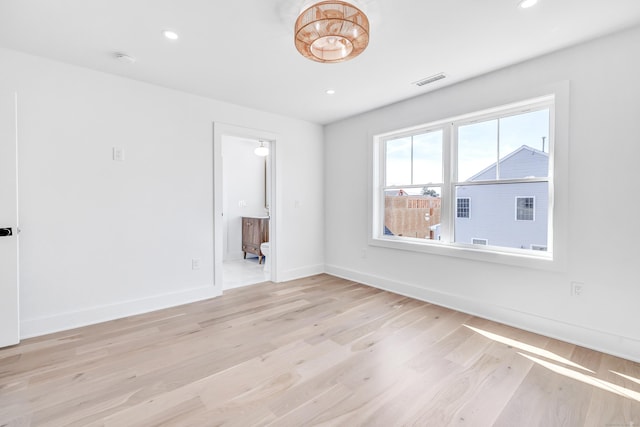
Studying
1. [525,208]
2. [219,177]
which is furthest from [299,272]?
[525,208]

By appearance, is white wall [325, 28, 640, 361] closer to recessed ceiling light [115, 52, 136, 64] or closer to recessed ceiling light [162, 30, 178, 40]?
recessed ceiling light [162, 30, 178, 40]

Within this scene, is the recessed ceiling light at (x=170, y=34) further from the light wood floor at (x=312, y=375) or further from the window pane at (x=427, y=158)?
the window pane at (x=427, y=158)

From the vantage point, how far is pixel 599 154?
2.27 meters

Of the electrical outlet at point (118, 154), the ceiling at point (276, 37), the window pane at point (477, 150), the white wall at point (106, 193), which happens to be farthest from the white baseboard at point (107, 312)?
the window pane at point (477, 150)

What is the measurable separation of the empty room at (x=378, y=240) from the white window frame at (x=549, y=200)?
0.06 ft

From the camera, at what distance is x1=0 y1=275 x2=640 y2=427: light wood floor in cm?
159

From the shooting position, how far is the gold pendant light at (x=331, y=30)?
1.70 meters

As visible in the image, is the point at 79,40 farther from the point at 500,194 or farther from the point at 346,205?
the point at 500,194

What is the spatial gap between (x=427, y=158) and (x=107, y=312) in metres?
3.87

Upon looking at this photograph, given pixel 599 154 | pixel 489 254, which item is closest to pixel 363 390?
pixel 489 254

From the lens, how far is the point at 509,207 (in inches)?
111

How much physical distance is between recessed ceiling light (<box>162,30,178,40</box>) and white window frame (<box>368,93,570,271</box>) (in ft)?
8.56

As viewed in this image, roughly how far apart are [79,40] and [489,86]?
3617 mm

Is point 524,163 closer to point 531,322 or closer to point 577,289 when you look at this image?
point 577,289
